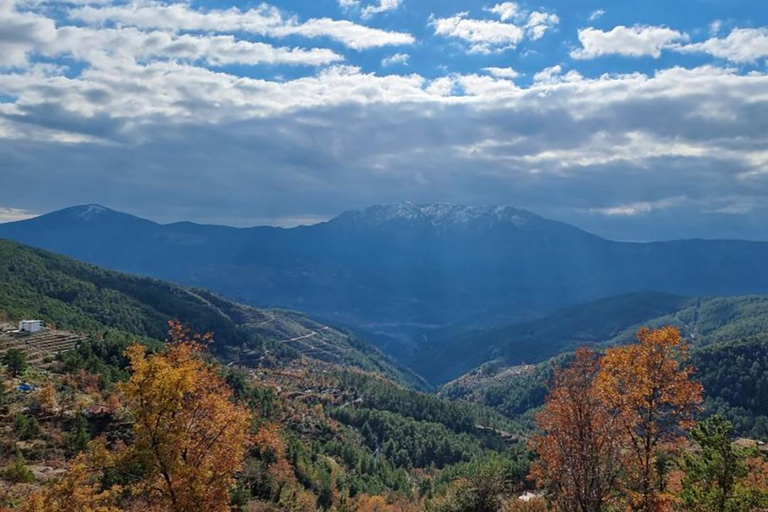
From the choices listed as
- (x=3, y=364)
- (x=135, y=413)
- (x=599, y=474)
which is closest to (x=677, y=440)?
(x=599, y=474)

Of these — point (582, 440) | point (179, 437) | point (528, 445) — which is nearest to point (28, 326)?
point (179, 437)

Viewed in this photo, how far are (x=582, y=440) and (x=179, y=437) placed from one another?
75.2 feet

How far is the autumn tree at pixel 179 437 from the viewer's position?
29.5 m

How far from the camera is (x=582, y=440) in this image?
29750 mm

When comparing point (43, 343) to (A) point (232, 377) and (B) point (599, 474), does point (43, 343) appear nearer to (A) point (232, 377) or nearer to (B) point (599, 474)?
(A) point (232, 377)

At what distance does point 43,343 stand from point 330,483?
62931mm

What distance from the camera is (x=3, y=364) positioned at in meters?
73.1

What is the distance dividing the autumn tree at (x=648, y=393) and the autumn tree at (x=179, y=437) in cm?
2373

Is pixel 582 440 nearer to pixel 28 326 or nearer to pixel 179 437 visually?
pixel 179 437

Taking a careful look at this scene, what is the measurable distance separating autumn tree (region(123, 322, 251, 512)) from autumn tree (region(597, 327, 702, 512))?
23.7 meters

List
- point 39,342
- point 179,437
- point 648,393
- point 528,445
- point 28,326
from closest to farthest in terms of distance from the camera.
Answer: point 179,437 < point 648,393 < point 528,445 < point 39,342 < point 28,326

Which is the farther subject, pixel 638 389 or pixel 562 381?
pixel 638 389

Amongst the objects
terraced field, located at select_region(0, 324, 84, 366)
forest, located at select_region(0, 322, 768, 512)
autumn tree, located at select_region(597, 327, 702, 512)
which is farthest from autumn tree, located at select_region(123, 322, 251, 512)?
terraced field, located at select_region(0, 324, 84, 366)

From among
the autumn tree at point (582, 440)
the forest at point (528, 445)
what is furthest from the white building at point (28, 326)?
the autumn tree at point (582, 440)
